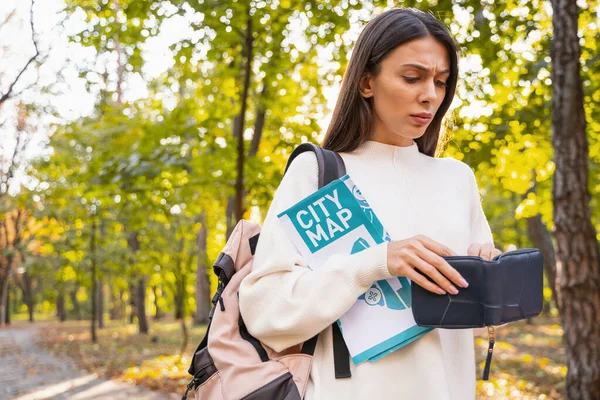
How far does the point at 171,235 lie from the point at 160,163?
25.8ft

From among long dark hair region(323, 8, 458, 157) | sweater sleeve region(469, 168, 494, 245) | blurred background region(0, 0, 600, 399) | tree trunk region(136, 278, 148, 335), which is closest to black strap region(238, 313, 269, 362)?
long dark hair region(323, 8, 458, 157)

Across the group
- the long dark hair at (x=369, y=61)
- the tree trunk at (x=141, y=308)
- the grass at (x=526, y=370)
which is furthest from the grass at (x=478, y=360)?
the long dark hair at (x=369, y=61)

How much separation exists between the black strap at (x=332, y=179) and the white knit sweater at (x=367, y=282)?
2 cm

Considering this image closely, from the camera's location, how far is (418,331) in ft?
4.84

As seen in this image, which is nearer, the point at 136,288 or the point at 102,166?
the point at 102,166

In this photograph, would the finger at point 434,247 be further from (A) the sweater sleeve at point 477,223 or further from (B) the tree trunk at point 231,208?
(B) the tree trunk at point 231,208

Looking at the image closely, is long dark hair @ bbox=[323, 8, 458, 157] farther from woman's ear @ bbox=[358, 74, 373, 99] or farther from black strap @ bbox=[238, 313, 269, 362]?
black strap @ bbox=[238, 313, 269, 362]

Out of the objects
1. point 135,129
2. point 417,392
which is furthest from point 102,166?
point 417,392

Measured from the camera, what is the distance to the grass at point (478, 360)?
8281 mm

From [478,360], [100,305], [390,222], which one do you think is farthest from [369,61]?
[100,305]

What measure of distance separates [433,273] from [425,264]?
1.0 inches

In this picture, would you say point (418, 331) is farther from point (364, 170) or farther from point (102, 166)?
point (102, 166)

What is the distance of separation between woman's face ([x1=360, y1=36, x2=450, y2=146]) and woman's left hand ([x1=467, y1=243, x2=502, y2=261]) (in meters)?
0.34

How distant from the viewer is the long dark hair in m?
1.64
